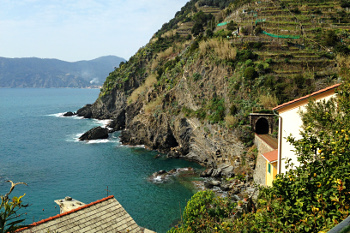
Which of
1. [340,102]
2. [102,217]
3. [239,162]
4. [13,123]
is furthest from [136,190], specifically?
[13,123]

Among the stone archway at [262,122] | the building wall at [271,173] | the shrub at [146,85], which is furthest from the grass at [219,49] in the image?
the building wall at [271,173]

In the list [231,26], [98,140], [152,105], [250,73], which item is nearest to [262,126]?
→ [250,73]

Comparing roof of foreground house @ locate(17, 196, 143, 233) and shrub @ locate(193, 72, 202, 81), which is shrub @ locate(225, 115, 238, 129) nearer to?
shrub @ locate(193, 72, 202, 81)

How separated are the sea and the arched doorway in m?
10.4

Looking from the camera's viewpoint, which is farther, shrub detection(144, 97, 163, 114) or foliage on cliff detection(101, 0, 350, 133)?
shrub detection(144, 97, 163, 114)

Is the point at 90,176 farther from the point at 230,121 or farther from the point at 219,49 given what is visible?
the point at 219,49

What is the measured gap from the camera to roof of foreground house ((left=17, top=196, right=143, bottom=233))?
477 inches

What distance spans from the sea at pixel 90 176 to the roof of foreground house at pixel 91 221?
25.8ft

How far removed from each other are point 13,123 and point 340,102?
86884 mm

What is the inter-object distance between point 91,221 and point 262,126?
2764 centimetres

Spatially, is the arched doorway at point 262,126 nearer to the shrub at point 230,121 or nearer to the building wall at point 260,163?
the building wall at point 260,163

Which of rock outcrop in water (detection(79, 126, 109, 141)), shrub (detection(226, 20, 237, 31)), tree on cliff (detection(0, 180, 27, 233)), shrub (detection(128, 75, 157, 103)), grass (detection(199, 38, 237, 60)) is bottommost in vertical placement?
rock outcrop in water (detection(79, 126, 109, 141))

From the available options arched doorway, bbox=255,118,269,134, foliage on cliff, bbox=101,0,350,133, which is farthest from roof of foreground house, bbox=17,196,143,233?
arched doorway, bbox=255,118,269,134

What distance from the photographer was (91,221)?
12.9 m
